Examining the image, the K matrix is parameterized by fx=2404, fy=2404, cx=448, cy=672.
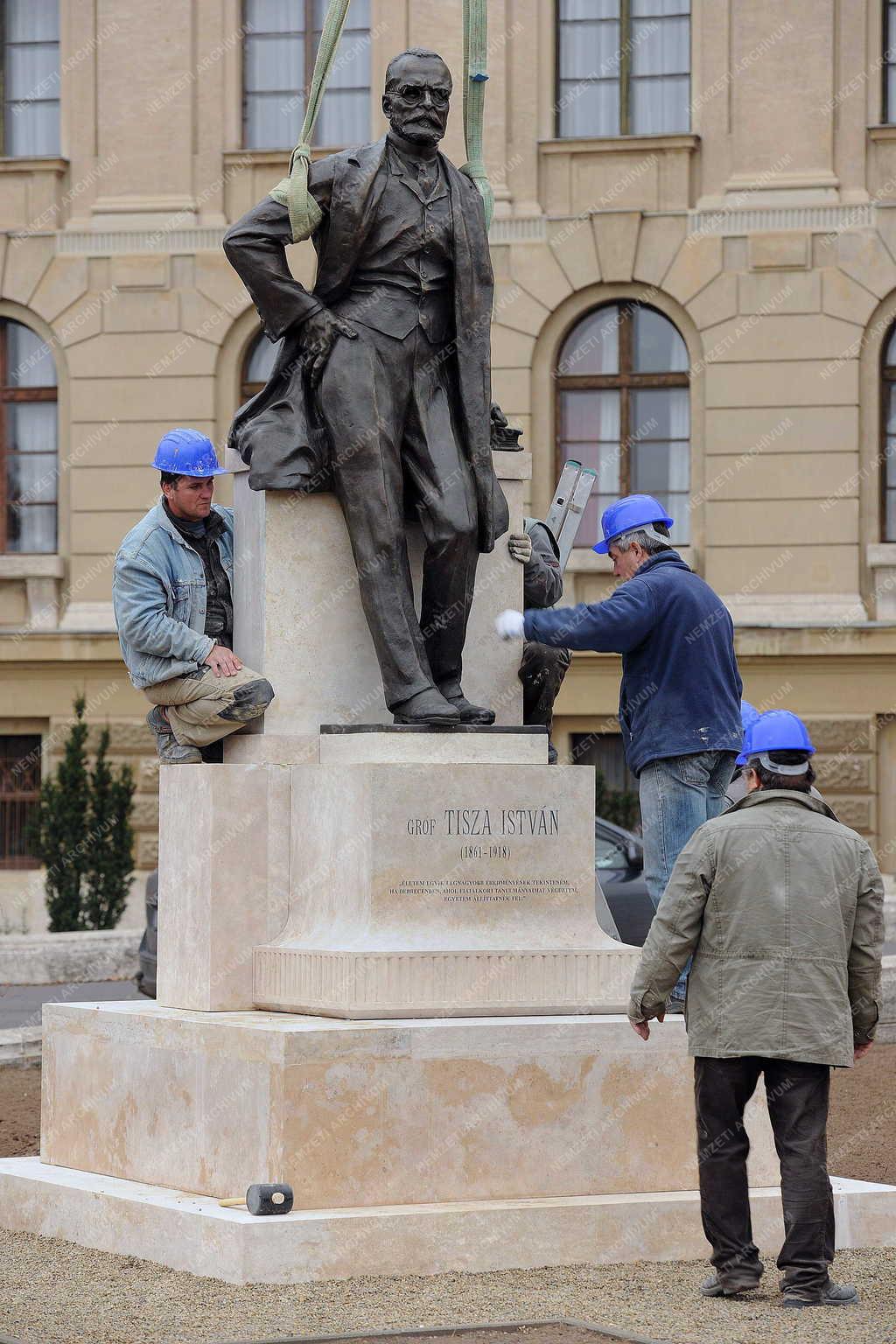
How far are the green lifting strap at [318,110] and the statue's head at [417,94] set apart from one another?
0.23 metres

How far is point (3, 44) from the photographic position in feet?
90.4

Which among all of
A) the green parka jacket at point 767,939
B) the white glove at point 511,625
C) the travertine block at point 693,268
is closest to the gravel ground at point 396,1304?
the green parka jacket at point 767,939

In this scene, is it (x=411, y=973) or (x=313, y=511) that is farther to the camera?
(x=313, y=511)

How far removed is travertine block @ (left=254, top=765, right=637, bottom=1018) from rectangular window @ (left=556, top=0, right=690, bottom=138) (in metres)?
19.5

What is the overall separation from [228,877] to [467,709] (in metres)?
0.95

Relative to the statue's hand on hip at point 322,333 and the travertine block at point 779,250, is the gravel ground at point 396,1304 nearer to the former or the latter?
the statue's hand on hip at point 322,333

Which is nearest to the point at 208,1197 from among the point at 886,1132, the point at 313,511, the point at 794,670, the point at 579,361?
the point at 313,511

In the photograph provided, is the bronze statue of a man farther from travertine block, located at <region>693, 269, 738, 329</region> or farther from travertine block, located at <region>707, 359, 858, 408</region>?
travertine block, located at <region>693, 269, 738, 329</region>

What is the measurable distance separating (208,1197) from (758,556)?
61.0ft

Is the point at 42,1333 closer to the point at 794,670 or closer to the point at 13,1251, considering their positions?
the point at 13,1251

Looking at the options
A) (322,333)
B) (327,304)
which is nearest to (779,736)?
(322,333)

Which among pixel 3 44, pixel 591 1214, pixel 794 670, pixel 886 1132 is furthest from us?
pixel 3 44

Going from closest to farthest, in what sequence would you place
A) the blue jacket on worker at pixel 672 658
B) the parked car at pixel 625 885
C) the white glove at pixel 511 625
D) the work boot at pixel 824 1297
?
the work boot at pixel 824 1297, the white glove at pixel 511 625, the blue jacket on worker at pixel 672 658, the parked car at pixel 625 885

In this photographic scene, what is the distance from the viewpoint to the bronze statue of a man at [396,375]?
25.6 feet
